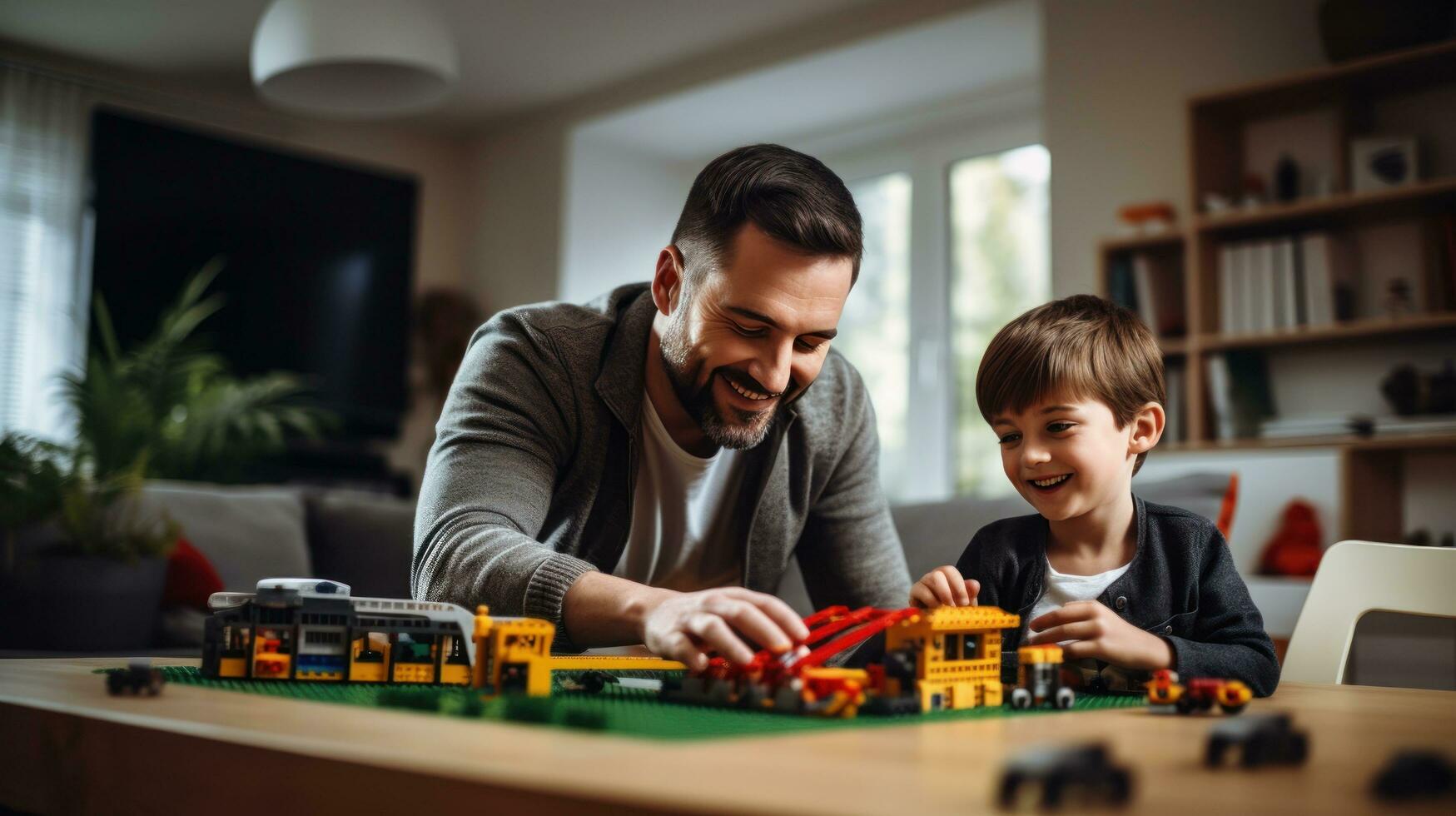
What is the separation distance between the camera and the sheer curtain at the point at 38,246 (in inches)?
185

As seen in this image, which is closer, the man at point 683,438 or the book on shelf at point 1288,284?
the man at point 683,438

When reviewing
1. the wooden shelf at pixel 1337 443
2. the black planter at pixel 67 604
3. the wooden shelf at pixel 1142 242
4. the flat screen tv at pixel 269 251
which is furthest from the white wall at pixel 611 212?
the black planter at pixel 67 604

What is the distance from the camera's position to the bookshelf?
9.87 feet

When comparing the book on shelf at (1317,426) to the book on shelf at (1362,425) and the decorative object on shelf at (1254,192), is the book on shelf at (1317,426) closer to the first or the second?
the book on shelf at (1362,425)

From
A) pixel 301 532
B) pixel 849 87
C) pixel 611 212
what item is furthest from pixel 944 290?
pixel 301 532

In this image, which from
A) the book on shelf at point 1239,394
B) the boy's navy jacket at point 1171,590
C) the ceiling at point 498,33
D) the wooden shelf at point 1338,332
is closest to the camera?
the boy's navy jacket at point 1171,590

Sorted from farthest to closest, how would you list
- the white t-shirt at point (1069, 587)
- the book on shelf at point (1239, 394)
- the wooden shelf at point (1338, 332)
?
the book on shelf at point (1239, 394)
the wooden shelf at point (1338, 332)
the white t-shirt at point (1069, 587)

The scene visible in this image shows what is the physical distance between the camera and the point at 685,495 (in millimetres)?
1615

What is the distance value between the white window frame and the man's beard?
10.4 feet

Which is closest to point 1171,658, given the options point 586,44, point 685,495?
point 685,495

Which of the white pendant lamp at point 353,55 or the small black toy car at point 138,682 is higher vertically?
the white pendant lamp at point 353,55

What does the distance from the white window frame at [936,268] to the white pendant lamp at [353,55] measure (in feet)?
7.15

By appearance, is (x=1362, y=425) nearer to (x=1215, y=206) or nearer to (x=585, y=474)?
(x=1215, y=206)

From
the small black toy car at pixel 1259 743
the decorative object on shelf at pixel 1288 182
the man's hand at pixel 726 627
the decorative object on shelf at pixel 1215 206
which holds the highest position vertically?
the decorative object on shelf at pixel 1288 182
